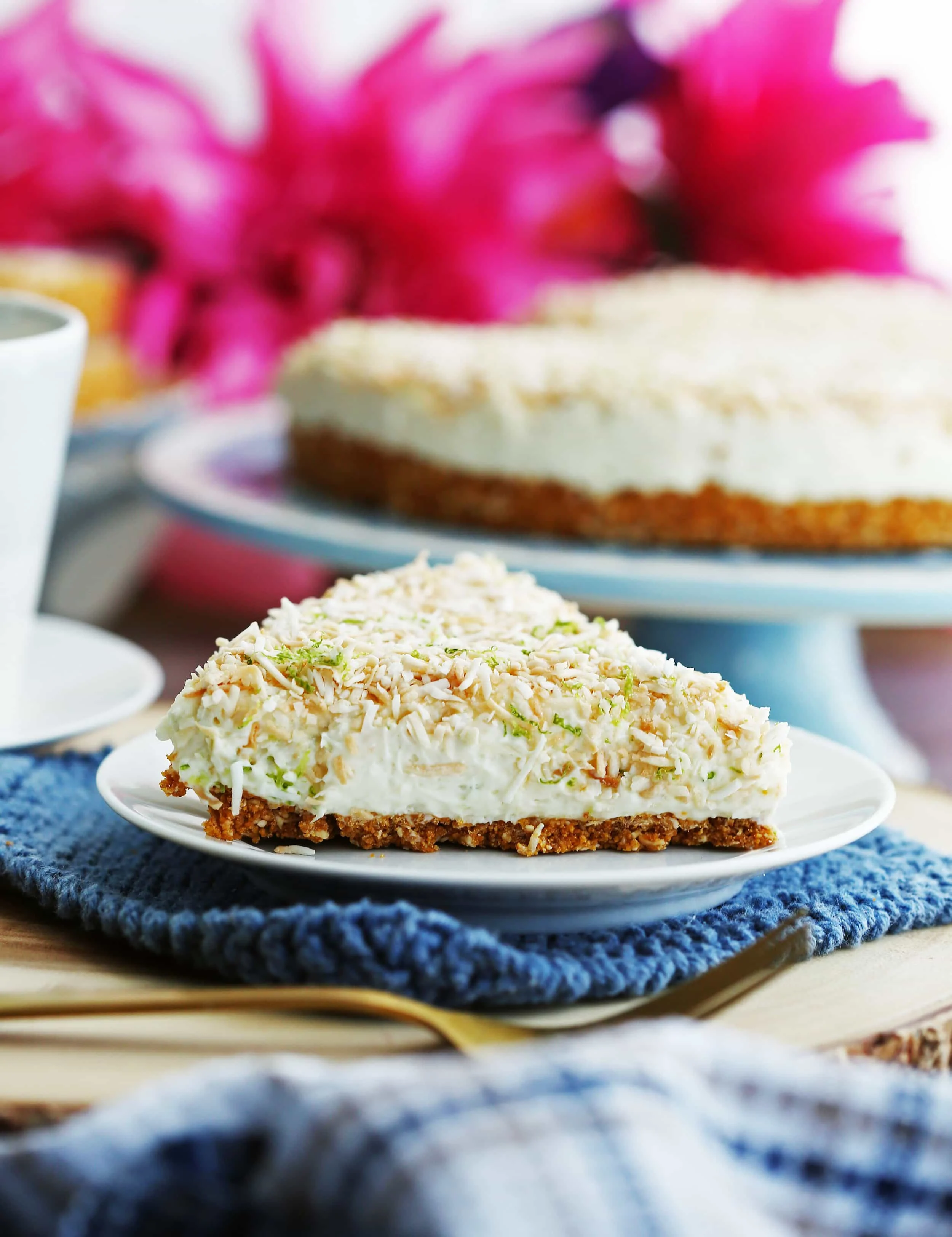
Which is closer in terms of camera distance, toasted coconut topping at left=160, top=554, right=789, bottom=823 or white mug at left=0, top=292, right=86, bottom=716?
toasted coconut topping at left=160, top=554, right=789, bottom=823

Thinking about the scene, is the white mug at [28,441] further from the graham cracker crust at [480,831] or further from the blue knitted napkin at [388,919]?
the graham cracker crust at [480,831]

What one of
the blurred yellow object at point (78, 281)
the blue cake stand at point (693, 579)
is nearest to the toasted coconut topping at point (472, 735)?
the blue cake stand at point (693, 579)

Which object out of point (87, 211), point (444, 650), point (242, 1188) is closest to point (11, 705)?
point (444, 650)

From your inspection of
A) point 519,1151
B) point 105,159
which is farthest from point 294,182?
point 519,1151

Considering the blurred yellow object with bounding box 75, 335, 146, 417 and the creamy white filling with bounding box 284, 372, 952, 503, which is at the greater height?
the creamy white filling with bounding box 284, 372, 952, 503

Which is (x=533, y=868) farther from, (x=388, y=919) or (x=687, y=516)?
(x=687, y=516)

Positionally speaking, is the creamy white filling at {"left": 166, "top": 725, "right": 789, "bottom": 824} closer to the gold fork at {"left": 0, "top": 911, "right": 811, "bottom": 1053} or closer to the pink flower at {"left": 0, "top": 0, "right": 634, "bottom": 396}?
the gold fork at {"left": 0, "top": 911, "right": 811, "bottom": 1053}

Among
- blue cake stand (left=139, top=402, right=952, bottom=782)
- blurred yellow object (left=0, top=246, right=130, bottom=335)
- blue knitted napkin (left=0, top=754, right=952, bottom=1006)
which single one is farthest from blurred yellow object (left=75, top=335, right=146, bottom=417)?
blue knitted napkin (left=0, top=754, right=952, bottom=1006)
